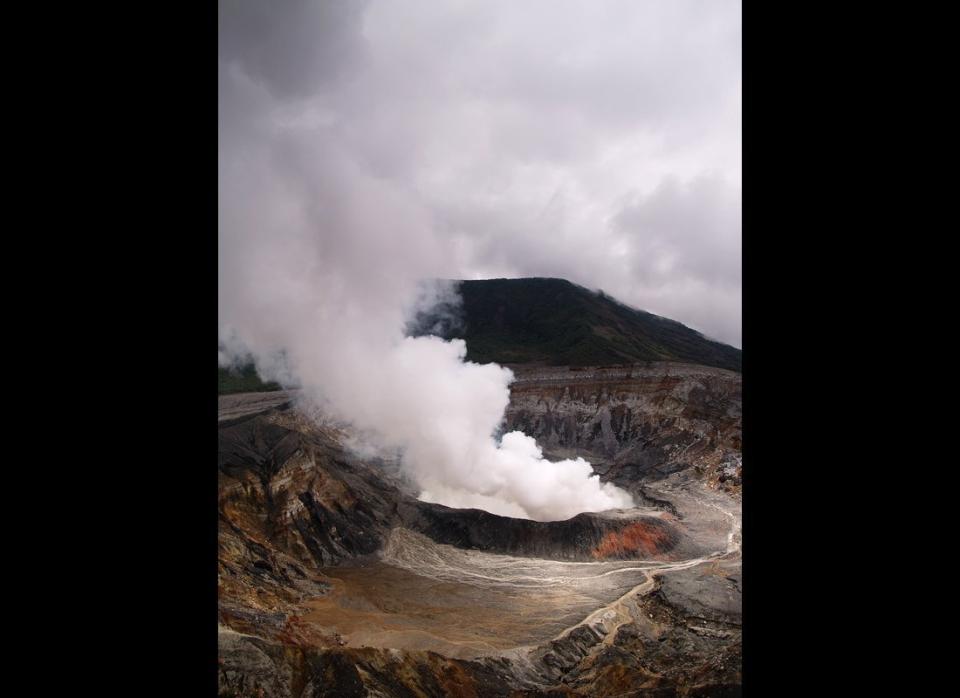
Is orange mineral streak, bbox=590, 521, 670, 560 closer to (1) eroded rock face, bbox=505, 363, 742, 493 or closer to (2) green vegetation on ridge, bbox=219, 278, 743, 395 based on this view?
(1) eroded rock face, bbox=505, 363, 742, 493

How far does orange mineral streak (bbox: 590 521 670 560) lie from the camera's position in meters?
13.7

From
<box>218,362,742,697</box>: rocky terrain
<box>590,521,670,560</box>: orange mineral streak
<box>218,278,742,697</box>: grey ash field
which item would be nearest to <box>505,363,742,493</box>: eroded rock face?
<box>218,278,742,697</box>: grey ash field

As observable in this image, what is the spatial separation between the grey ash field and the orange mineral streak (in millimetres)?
60

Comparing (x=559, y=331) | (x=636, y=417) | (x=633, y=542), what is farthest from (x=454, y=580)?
(x=559, y=331)

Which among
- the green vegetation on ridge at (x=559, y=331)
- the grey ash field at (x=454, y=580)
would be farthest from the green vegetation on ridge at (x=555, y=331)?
the grey ash field at (x=454, y=580)

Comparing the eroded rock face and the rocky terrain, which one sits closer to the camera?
the rocky terrain

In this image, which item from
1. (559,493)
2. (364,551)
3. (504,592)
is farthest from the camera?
(559,493)

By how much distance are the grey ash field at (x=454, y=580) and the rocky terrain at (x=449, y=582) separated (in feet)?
0.14

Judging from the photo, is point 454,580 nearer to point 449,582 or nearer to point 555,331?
point 449,582

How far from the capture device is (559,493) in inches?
822
